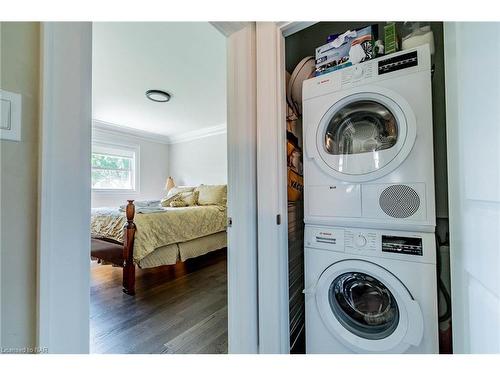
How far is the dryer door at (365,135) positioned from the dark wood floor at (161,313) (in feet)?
4.28

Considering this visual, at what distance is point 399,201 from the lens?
0.98 meters

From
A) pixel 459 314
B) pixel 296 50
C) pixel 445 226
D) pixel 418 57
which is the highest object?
pixel 296 50

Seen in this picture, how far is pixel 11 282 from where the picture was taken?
1.45 ft

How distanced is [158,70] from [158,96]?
678 millimetres

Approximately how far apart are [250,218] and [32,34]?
3.10 ft

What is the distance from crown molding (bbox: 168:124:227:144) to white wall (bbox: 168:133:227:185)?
0.06 m

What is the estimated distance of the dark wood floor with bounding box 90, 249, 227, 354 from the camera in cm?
138

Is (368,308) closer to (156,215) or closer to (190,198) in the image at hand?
(156,215)

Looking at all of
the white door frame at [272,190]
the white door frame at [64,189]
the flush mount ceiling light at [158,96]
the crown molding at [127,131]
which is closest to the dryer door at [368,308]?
the white door frame at [272,190]

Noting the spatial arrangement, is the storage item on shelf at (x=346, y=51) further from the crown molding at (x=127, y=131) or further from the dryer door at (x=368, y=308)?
the crown molding at (x=127, y=131)

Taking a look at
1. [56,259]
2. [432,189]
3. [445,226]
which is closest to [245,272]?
[56,259]

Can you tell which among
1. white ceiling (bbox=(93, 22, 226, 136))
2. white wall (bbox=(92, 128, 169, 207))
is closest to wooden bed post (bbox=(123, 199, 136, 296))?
white ceiling (bbox=(93, 22, 226, 136))

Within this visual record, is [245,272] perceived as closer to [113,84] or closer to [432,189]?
[432,189]

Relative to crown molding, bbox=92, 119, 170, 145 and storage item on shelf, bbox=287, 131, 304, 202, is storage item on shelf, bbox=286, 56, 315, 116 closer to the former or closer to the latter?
storage item on shelf, bbox=287, 131, 304, 202
